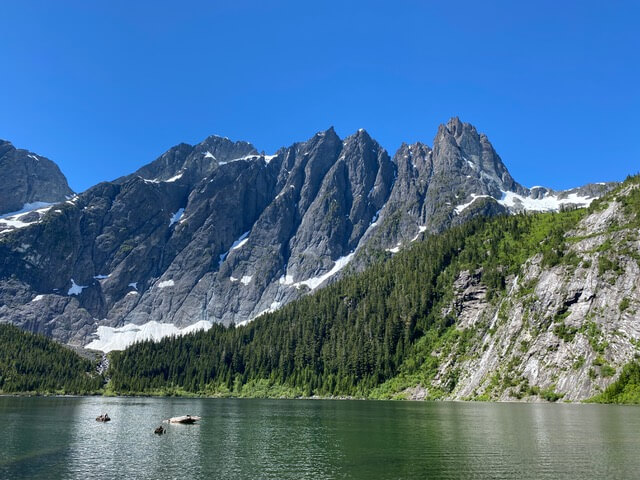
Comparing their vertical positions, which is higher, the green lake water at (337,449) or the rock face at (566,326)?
the rock face at (566,326)

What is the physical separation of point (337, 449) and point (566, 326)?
11703 cm

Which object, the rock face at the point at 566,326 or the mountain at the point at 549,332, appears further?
the rock face at the point at 566,326

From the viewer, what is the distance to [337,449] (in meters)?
54.6

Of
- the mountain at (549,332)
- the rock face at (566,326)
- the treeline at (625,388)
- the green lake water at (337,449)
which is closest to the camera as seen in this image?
the green lake water at (337,449)

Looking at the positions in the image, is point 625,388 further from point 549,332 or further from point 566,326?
point 549,332

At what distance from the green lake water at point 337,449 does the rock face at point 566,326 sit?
52200mm

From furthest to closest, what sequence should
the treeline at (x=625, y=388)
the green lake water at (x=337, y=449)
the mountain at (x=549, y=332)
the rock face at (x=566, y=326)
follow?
the rock face at (x=566, y=326), the mountain at (x=549, y=332), the treeline at (x=625, y=388), the green lake water at (x=337, y=449)

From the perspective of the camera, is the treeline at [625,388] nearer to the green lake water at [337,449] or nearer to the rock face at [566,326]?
the rock face at [566,326]

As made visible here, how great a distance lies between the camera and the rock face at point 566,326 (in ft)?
437

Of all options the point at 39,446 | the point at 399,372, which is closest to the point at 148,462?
the point at 39,446

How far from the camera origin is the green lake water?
138ft

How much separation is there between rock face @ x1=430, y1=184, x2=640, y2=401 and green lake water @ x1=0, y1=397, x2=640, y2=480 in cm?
5220

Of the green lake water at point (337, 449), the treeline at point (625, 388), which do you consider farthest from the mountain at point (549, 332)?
the green lake water at point (337, 449)

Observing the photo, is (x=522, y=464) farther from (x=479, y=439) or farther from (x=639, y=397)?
(x=639, y=397)
